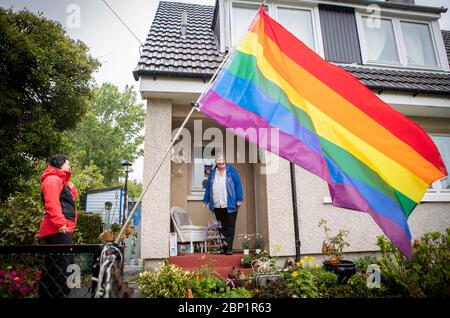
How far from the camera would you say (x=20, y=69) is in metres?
8.91

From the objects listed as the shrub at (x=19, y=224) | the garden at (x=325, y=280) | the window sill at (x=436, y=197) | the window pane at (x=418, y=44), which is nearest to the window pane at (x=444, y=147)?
the window sill at (x=436, y=197)

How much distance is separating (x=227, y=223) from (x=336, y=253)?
217cm

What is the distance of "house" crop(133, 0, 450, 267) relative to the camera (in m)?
5.06

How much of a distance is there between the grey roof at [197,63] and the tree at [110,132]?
20.0 meters

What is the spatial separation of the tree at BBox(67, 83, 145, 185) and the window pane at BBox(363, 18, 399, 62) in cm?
2348

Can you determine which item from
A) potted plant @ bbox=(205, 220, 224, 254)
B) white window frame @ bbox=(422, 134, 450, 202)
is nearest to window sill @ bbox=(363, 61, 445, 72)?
white window frame @ bbox=(422, 134, 450, 202)

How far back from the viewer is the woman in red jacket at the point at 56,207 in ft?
10.2

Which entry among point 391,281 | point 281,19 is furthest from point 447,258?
point 281,19

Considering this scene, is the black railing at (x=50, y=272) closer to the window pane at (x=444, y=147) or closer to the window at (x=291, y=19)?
the window at (x=291, y=19)

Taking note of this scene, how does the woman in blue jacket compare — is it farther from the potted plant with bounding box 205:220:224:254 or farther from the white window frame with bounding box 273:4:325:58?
the white window frame with bounding box 273:4:325:58

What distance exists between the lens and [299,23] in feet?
24.0

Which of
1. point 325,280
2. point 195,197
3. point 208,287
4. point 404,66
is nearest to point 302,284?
point 325,280

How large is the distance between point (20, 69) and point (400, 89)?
460 inches

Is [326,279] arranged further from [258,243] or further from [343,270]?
[258,243]
